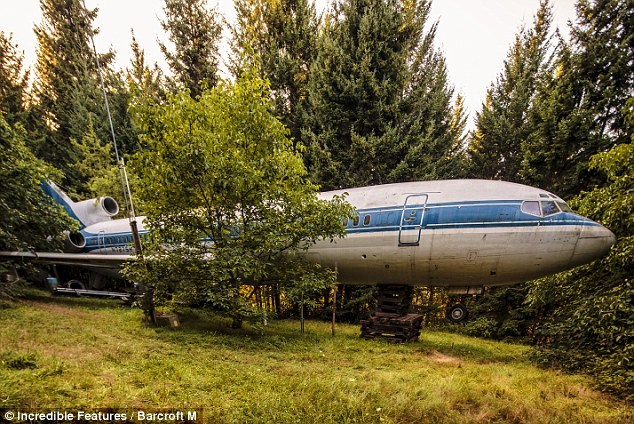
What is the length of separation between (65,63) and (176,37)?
1446cm

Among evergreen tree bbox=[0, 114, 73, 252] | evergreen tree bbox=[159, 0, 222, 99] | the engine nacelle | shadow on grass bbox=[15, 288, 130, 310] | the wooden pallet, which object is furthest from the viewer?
evergreen tree bbox=[159, 0, 222, 99]

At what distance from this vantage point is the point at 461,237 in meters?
10.4

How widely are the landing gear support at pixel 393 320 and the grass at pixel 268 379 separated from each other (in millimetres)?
861

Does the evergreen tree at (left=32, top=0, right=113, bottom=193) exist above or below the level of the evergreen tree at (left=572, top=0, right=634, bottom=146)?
above

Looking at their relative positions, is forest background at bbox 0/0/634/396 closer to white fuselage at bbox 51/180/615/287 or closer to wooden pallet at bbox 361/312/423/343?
white fuselage at bbox 51/180/615/287

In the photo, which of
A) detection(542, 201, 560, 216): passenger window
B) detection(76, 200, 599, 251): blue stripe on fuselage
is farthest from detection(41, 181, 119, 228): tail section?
detection(542, 201, 560, 216): passenger window

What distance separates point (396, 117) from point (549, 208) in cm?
1130

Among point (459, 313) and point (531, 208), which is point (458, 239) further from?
point (459, 313)

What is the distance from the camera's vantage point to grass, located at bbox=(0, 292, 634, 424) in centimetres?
480

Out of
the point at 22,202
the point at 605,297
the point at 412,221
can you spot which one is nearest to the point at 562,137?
the point at 605,297

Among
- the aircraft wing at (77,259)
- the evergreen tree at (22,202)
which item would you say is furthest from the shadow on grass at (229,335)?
the evergreen tree at (22,202)

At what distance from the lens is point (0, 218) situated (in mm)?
11852

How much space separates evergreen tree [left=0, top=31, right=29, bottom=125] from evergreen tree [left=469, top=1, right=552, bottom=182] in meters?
40.9

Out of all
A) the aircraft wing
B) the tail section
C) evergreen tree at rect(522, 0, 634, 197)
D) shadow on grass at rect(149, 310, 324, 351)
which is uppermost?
evergreen tree at rect(522, 0, 634, 197)
